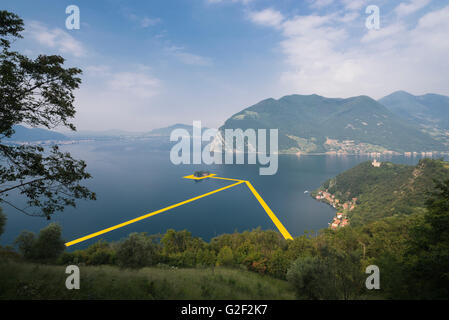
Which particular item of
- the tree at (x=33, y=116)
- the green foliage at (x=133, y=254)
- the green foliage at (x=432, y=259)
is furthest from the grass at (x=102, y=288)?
the green foliage at (x=133, y=254)

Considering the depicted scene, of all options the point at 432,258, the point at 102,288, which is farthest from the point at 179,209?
the point at 432,258

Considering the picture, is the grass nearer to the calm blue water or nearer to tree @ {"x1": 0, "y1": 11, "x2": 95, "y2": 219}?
tree @ {"x1": 0, "y1": 11, "x2": 95, "y2": 219}

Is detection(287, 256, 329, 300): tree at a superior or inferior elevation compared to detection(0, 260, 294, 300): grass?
inferior

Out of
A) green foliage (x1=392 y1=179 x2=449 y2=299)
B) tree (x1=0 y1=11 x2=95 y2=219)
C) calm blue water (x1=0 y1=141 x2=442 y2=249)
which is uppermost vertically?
tree (x1=0 y1=11 x2=95 y2=219)

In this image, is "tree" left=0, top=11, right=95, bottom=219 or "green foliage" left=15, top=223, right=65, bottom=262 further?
"green foliage" left=15, top=223, right=65, bottom=262

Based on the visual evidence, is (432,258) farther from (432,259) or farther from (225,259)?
(225,259)

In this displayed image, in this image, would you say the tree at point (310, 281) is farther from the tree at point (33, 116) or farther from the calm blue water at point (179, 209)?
the calm blue water at point (179, 209)

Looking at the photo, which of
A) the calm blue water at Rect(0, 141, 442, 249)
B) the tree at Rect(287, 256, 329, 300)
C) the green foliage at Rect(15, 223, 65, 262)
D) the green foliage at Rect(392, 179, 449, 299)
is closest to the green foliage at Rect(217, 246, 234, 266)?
the tree at Rect(287, 256, 329, 300)
